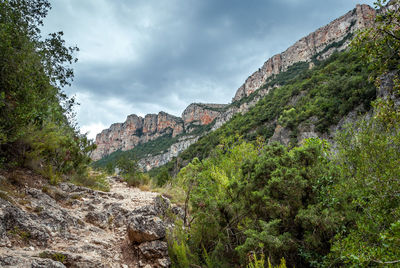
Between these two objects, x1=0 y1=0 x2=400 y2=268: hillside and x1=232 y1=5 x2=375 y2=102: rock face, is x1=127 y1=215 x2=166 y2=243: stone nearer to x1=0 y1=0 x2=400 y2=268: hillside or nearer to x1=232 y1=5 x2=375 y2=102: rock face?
x1=0 y1=0 x2=400 y2=268: hillside

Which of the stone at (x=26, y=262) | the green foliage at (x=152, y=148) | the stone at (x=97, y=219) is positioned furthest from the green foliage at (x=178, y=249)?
the green foliage at (x=152, y=148)

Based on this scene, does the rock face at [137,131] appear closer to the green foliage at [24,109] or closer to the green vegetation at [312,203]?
the green foliage at [24,109]

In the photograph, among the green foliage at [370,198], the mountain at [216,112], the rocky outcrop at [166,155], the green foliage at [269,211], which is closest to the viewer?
the green foliage at [370,198]

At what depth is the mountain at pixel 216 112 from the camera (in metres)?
77.7

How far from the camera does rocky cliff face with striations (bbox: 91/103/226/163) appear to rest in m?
131

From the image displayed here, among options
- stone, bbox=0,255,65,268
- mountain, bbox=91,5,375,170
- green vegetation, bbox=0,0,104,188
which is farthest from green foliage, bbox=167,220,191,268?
mountain, bbox=91,5,375,170

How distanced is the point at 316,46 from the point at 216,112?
65.7m

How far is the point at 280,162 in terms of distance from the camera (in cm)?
417

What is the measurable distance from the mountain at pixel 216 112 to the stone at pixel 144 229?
32.3 m

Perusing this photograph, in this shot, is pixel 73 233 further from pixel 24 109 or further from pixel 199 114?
pixel 199 114

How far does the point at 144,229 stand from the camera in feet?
12.9

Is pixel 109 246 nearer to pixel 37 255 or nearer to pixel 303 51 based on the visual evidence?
pixel 37 255

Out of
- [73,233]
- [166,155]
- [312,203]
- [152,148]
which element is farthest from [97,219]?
[152,148]

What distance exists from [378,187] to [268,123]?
43.0m
